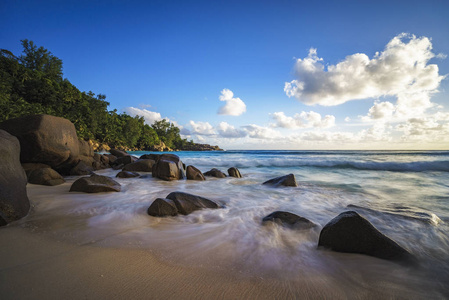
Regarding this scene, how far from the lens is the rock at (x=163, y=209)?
2953 mm

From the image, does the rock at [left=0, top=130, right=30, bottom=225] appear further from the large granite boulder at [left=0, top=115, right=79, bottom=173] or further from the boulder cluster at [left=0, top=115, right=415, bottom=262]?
the large granite boulder at [left=0, top=115, right=79, bottom=173]

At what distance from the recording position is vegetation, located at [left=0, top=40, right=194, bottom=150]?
18.7 meters

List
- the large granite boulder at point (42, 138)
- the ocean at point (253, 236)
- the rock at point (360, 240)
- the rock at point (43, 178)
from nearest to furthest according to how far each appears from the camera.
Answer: the ocean at point (253, 236)
the rock at point (360, 240)
the rock at point (43, 178)
the large granite boulder at point (42, 138)

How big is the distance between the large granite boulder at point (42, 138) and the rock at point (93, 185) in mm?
2714

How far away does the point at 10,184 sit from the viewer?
245cm

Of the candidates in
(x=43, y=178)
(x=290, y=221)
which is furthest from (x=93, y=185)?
(x=290, y=221)

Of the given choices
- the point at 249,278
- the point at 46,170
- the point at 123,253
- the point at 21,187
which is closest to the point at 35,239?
the point at 123,253

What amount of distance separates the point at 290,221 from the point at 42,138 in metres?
7.36

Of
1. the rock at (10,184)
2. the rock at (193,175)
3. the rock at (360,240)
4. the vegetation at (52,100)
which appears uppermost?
the vegetation at (52,100)

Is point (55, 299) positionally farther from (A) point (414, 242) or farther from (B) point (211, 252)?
(A) point (414, 242)

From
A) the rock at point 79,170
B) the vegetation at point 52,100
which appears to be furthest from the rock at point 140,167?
the vegetation at point 52,100

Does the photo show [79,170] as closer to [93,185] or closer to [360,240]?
[93,185]

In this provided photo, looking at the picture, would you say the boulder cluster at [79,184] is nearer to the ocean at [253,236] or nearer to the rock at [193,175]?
the rock at [193,175]

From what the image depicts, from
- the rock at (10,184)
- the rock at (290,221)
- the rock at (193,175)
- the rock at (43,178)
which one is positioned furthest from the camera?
the rock at (193,175)
